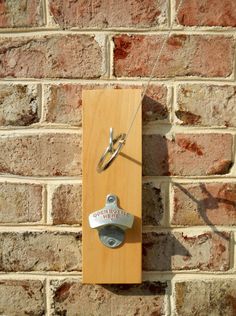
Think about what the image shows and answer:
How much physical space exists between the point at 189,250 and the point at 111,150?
0.63ft

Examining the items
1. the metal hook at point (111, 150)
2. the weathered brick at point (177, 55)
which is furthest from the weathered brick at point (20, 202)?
the weathered brick at point (177, 55)

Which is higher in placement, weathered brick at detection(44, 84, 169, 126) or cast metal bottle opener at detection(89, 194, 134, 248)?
weathered brick at detection(44, 84, 169, 126)

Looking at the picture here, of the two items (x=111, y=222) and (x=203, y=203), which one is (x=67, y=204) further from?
(x=203, y=203)

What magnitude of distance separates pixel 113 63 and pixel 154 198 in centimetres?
21

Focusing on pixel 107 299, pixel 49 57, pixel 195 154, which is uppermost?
pixel 49 57

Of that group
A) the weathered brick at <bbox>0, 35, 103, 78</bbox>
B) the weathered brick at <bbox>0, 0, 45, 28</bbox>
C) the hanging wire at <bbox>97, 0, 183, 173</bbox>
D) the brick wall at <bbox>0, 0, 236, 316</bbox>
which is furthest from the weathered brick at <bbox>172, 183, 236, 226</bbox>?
the weathered brick at <bbox>0, 0, 45, 28</bbox>

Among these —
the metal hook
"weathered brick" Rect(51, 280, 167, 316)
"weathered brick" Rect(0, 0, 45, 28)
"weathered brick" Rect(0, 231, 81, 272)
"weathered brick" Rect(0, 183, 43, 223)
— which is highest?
"weathered brick" Rect(0, 0, 45, 28)

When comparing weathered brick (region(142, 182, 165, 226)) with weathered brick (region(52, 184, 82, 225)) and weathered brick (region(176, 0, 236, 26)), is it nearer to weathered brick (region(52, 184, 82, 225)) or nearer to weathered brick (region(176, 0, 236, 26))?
weathered brick (region(52, 184, 82, 225))

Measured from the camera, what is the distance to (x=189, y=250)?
66cm

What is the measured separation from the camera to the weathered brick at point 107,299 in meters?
0.66

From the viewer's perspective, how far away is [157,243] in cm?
66

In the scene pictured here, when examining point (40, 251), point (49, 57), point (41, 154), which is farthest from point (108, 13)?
point (40, 251)

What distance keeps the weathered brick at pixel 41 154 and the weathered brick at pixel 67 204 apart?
0.07 ft

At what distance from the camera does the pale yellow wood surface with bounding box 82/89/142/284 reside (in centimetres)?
63
